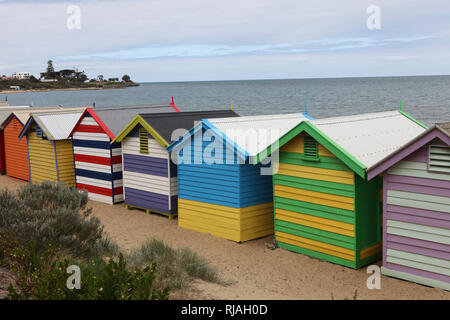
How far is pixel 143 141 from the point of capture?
52.2ft

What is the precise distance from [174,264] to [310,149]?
14.1 ft

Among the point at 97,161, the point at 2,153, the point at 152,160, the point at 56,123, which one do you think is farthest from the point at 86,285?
the point at 2,153

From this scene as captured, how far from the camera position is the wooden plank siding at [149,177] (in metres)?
15.2

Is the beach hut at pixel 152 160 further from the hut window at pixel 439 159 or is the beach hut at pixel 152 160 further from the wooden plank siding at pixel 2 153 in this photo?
the wooden plank siding at pixel 2 153

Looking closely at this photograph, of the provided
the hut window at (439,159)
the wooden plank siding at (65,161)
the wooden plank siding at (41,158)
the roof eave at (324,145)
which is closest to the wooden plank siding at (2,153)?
the wooden plank siding at (41,158)

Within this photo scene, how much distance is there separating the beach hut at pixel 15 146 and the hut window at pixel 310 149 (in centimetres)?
1453

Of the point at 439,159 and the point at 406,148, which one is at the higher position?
the point at 406,148

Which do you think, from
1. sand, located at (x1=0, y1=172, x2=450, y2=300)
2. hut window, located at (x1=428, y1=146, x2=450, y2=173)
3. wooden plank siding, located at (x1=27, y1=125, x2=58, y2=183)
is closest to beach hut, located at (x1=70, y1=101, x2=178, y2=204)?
wooden plank siding, located at (x1=27, y1=125, x2=58, y2=183)

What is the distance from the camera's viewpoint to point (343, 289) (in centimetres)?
991

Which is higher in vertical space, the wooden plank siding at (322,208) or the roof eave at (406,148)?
the roof eave at (406,148)

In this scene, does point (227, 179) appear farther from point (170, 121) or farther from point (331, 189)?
point (170, 121)

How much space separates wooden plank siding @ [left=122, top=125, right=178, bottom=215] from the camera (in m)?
15.2

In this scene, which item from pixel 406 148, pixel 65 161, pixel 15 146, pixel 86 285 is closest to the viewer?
pixel 86 285

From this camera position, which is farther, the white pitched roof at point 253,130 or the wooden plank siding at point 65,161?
the wooden plank siding at point 65,161
